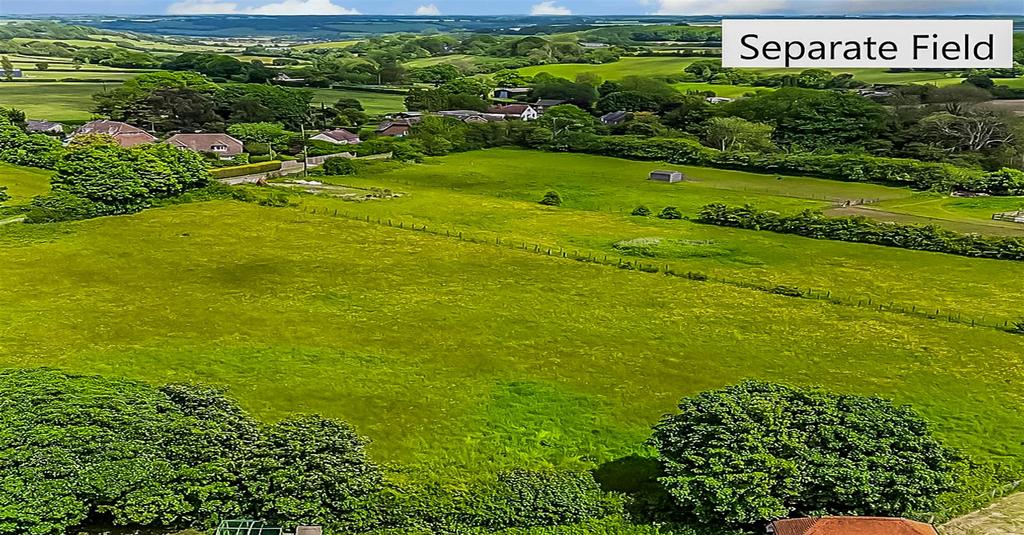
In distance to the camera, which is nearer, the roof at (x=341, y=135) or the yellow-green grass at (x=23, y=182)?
the yellow-green grass at (x=23, y=182)

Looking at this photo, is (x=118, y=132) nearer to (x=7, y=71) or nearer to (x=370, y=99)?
(x=370, y=99)

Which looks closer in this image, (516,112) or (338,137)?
(338,137)

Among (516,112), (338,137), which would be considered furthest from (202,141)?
(516,112)

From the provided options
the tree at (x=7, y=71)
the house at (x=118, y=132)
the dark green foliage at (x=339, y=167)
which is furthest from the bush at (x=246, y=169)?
the tree at (x=7, y=71)

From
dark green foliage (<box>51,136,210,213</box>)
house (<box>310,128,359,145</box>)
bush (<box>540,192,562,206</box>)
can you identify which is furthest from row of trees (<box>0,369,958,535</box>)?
house (<box>310,128,359,145</box>)

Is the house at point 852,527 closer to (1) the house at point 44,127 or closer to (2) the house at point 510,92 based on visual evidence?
(1) the house at point 44,127

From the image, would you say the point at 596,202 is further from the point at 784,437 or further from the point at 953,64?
the point at 784,437
